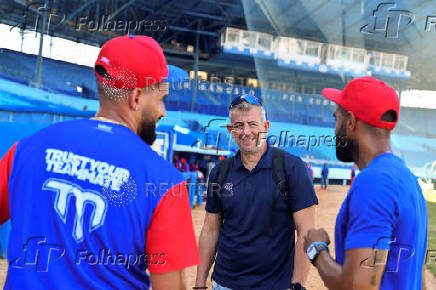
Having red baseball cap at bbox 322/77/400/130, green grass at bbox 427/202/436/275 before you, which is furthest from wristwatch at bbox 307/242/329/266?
green grass at bbox 427/202/436/275

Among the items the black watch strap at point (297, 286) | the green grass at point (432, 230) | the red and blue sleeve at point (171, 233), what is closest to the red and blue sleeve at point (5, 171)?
the red and blue sleeve at point (171, 233)

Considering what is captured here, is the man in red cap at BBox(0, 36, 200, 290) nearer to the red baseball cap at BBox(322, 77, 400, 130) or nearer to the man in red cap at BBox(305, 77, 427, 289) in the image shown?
the man in red cap at BBox(305, 77, 427, 289)

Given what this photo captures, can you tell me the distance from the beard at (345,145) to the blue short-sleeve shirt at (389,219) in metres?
0.15

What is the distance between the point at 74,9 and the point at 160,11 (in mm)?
7208

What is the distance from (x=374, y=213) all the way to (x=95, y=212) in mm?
1035

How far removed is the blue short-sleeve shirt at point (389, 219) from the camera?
4.76 feet

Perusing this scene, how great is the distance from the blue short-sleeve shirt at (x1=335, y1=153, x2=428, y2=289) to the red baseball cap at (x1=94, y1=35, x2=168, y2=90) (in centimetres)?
94

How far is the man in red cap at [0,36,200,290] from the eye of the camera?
126 cm

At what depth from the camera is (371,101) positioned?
169 cm

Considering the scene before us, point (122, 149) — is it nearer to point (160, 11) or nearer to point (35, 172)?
point (35, 172)

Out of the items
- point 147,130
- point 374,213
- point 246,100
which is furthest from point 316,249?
point 246,100

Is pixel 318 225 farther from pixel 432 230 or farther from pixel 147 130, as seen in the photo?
pixel 147 130

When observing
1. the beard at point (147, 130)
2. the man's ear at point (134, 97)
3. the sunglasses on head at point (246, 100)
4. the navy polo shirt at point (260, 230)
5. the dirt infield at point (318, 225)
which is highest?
the sunglasses on head at point (246, 100)

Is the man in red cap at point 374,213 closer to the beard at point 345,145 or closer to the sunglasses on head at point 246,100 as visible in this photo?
the beard at point 345,145
